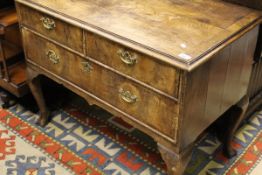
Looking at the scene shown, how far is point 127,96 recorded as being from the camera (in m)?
1.34

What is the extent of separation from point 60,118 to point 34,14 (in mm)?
659

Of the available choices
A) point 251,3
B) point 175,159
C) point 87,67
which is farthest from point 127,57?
point 251,3

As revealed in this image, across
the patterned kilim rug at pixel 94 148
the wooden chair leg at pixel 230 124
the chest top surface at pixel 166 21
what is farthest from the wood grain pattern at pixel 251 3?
the patterned kilim rug at pixel 94 148

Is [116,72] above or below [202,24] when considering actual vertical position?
below

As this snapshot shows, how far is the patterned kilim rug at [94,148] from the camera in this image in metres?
1.69

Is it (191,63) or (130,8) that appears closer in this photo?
(191,63)

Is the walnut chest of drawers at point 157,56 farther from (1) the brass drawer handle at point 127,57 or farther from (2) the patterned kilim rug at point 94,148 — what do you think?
(2) the patterned kilim rug at point 94,148

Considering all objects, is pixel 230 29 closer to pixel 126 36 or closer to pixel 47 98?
pixel 126 36

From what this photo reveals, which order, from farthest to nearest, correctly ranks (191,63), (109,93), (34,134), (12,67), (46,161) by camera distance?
(12,67)
(34,134)
(46,161)
(109,93)
(191,63)

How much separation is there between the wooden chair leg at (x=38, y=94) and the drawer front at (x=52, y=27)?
0.25 meters

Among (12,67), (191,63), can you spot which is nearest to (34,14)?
(12,67)

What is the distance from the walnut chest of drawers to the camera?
1.18 m

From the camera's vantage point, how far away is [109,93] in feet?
4.63

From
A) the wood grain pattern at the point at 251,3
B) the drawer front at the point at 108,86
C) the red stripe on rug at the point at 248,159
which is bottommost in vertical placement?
the red stripe on rug at the point at 248,159
